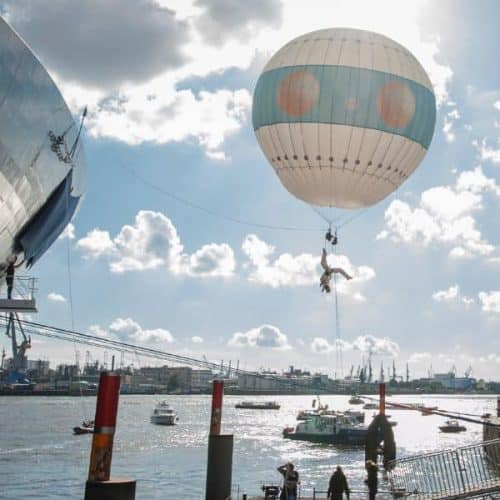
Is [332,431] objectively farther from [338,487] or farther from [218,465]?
[338,487]

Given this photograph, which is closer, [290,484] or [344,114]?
[290,484]

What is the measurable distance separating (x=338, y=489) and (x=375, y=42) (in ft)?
50.7

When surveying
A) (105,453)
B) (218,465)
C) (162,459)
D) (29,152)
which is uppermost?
(29,152)

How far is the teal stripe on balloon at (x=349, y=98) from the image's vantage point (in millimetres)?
24312

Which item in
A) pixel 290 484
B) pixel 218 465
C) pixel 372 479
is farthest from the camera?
pixel 218 465

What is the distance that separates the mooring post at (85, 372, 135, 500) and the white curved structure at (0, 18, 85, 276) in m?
5.36

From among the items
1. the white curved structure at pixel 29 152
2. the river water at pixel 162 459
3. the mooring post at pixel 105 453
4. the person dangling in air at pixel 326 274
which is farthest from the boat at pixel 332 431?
the mooring post at pixel 105 453

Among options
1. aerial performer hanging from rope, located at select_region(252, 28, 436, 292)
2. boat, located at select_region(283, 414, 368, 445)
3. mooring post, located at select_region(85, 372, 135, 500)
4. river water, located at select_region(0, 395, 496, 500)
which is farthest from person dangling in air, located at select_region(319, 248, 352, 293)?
boat, located at select_region(283, 414, 368, 445)

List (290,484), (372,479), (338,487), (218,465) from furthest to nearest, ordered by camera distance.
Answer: (218,465)
(338,487)
(372,479)
(290,484)

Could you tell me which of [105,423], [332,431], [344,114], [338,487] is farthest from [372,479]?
[332,431]

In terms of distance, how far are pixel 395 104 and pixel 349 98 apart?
1.70 meters

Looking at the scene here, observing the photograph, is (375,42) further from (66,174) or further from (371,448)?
(371,448)

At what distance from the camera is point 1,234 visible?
16531mm

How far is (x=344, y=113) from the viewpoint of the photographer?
2430 cm
